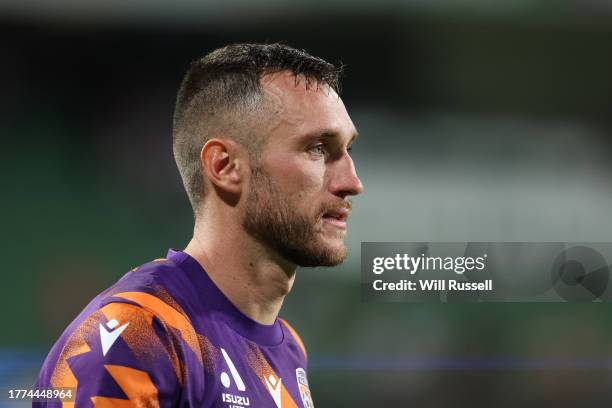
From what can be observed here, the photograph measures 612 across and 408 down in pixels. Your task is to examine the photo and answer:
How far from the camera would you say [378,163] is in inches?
150

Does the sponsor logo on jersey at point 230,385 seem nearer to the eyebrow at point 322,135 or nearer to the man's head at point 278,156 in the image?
the man's head at point 278,156

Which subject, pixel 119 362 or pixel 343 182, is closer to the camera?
pixel 119 362

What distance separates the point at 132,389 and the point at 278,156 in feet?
1.66

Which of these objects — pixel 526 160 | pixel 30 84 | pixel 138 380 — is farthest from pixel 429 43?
pixel 138 380

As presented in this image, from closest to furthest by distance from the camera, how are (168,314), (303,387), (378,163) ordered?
1. (168,314)
2. (303,387)
3. (378,163)

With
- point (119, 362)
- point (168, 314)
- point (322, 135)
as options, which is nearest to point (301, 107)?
point (322, 135)

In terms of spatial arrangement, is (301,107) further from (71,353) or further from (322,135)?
(71,353)

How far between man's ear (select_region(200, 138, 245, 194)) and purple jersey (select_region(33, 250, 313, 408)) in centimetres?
16

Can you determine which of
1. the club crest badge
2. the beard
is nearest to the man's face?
the beard

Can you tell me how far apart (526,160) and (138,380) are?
3.22 metres

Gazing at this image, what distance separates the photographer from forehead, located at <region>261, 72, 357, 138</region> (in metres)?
1.33

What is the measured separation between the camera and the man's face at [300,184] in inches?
52.0

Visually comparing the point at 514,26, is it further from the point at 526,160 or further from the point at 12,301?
the point at 12,301

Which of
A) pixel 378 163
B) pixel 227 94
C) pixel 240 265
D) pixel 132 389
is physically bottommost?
pixel 132 389
